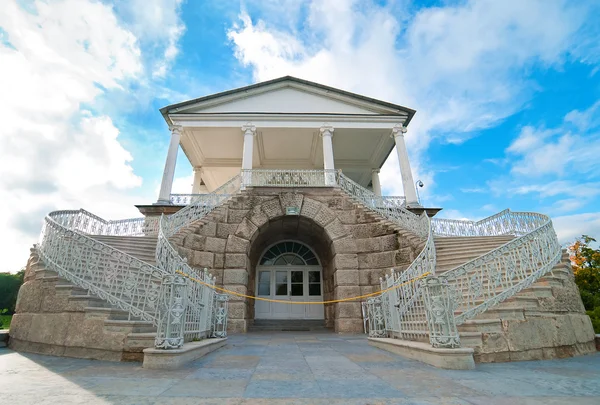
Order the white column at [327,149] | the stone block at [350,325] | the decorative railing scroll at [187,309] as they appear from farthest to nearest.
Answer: the white column at [327,149] < the stone block at [350,325] < the decorative railing scroll at [187,309]

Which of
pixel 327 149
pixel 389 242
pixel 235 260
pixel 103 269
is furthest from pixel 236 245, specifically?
pixel 327 149

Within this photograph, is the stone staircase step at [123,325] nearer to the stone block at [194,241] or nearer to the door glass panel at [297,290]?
the stone block at [194,241]

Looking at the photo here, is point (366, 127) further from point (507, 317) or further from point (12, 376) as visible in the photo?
point (12, 376)

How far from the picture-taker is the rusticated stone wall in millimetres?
9891

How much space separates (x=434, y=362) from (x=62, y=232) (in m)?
8.11

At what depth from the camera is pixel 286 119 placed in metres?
15.9

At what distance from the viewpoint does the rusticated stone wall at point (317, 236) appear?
989 cm

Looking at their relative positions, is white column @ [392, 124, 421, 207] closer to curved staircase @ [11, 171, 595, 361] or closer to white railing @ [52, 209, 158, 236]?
curved staircase @ [11, 171, 595, 361]

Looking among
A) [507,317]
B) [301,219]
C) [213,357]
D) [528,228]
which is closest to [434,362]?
[507,317]

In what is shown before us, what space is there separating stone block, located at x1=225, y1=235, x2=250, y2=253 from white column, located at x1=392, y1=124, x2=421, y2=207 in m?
8.13

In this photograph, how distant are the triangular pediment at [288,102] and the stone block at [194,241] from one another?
855 cm

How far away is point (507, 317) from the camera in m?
5.24

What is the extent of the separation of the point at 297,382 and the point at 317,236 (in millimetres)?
9078

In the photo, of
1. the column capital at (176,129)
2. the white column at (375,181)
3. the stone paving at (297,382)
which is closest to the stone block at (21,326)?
the stone paving at (297,382)
